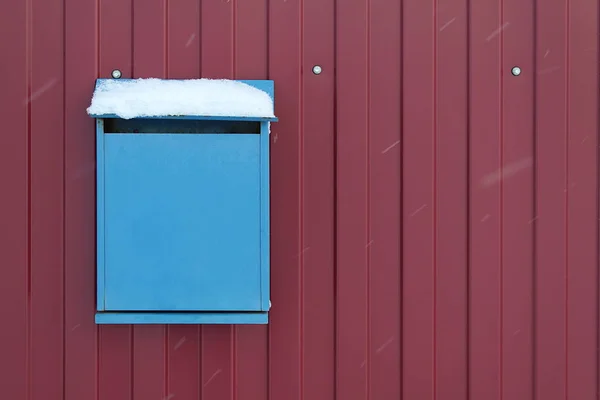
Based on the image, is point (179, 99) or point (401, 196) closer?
point (179, 99)

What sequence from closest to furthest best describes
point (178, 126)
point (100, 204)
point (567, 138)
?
point (100, 204) → point (178, 126) → point (567, 138)

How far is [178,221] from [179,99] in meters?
0.42

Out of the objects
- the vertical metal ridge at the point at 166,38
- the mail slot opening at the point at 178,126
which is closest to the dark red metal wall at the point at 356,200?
the vertical metal ridge at the point at 166,38

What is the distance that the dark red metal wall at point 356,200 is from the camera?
2.03 metres

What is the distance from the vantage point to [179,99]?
6.28 feet

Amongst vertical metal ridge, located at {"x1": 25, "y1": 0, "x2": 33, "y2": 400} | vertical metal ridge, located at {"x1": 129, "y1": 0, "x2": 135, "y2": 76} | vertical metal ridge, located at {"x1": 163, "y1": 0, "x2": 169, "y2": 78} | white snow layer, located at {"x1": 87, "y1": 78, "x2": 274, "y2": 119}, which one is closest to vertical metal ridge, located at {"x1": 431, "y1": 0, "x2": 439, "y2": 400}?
white snow layer, located at {"x1": 87, "y1": 78, "x2": 274, "y2": 119}

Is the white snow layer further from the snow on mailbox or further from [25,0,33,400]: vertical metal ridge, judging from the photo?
[25,0,33,400]: vertical metal ridge

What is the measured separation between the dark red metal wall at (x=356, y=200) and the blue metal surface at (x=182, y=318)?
0.16 meters

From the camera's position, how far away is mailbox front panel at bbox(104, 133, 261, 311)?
6.15ft

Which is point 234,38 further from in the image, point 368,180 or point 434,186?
point 434,186

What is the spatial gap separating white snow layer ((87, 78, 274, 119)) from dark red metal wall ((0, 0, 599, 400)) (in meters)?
0.08

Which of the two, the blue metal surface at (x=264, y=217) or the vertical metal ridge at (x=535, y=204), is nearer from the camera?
the blue metal surface at (x=264, y=217)

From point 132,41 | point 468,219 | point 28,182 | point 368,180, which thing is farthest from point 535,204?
point 28,182

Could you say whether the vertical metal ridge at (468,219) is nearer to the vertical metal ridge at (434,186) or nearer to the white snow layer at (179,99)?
the vertical metal ridge at (434,186)
